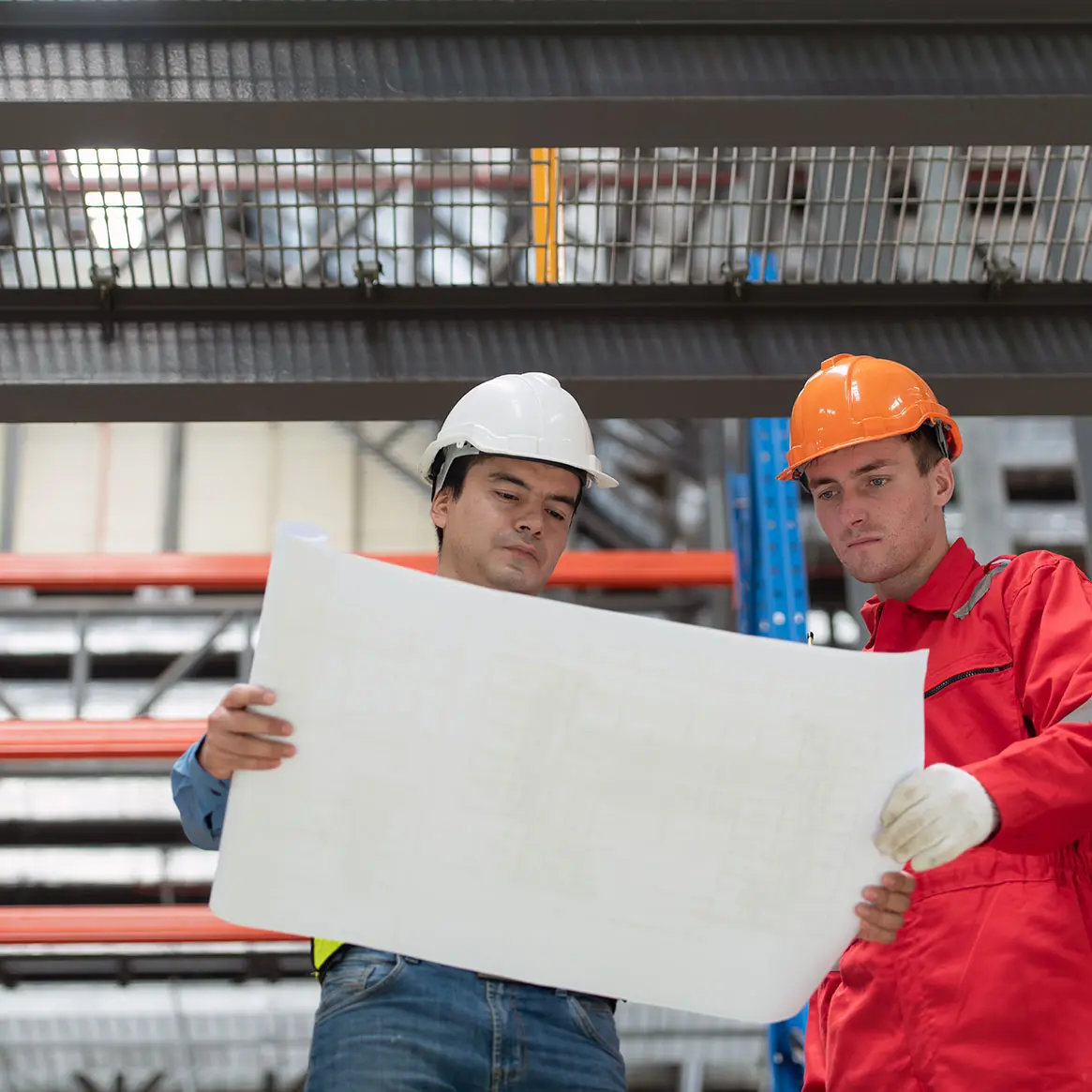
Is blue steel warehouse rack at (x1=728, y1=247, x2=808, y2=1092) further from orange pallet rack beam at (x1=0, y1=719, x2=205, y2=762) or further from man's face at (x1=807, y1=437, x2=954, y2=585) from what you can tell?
orange pallet rack beam at (x1=0, y1=719, x2=205, y2=762)

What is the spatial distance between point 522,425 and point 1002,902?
121cm

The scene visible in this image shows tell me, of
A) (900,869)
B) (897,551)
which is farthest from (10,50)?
(900,869)

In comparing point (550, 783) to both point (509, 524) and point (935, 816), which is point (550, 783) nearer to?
point (935, 816)

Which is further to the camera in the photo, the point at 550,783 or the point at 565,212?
the point at 565,212

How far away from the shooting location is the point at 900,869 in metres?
1.82

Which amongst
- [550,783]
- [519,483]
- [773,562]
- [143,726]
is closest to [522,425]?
[519,483]

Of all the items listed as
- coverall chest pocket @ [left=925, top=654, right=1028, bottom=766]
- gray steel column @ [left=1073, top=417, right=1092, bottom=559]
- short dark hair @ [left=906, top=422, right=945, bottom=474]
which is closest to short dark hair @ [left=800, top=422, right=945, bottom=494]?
short dark hair @ [left=906, top=422, right=945, bottom=474]

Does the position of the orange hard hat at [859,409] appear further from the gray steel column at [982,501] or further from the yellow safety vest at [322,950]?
the gray steel column at [982,501]

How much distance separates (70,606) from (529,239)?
7.18 m

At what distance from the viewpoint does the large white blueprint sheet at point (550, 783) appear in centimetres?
171

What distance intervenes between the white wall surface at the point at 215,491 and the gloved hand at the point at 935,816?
9337 millimetres

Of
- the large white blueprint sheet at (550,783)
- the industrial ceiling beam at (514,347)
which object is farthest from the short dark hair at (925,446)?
the large white blueprint sheet at (550,783)

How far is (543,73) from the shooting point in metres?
2.18

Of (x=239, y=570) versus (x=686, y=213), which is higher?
(x=686, y=213)
